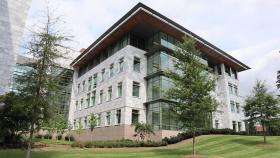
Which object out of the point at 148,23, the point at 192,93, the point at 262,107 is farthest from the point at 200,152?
the point at 148,23

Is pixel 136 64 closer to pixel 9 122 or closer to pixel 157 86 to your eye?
pixel 157 86

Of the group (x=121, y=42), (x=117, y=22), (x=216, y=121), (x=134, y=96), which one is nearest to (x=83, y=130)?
(x=134, y=96)

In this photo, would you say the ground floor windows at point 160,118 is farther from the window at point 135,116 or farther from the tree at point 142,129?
the tree at point 142,129

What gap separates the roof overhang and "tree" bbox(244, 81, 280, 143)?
9.54 meters

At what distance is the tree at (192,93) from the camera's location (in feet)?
60.1

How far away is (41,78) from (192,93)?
35.8 ft

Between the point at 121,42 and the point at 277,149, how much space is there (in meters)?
25.7

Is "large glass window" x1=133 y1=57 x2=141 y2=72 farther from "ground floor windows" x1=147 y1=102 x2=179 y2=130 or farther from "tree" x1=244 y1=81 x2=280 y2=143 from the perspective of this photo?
"tree" x1=244 y1=81 x2=280 y2=143

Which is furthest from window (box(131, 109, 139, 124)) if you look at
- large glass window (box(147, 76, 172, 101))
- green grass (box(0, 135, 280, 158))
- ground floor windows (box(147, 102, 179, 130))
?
green grass (box(0, 135, 280, 158))

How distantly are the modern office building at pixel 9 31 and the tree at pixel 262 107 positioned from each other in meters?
27.9

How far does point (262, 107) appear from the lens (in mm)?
24375

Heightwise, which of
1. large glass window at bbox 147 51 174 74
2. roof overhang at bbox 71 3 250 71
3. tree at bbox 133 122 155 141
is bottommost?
tree at bbox 133 122 155 141

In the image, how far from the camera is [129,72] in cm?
3453

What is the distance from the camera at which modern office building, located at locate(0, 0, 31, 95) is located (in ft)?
98.1
